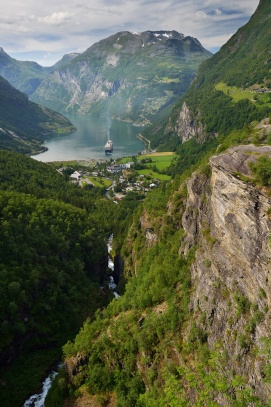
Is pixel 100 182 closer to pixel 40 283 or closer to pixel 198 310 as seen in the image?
pixel 40 283

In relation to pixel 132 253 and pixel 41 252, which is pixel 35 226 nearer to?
pixel 41 252

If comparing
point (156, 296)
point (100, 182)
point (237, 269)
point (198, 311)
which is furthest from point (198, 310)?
point (100, 182)

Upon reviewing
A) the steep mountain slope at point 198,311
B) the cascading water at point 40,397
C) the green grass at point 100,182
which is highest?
the steep mountain slope at point 198,311

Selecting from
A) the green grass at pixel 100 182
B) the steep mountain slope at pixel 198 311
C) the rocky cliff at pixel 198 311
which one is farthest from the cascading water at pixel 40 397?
the green grass at pixel 100 182

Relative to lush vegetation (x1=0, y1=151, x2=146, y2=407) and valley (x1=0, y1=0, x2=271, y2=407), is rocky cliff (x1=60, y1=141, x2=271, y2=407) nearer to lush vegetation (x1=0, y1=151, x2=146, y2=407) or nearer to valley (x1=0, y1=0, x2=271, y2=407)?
valley (x1=0, y1=0, x2=271, y2=407)

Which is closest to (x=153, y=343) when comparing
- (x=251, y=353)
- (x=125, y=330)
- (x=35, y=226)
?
(x=125, y=330)

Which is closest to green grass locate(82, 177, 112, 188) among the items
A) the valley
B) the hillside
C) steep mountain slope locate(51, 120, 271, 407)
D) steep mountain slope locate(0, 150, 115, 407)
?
steep mountain slope locate(0, 150, 115, 407)

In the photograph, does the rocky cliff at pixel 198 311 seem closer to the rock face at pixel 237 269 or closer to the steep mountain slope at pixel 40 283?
the rock face at pixel 237 269

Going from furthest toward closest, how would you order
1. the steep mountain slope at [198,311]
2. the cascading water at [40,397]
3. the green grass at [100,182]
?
the green grass at [100,182], the cascading water at [40,397], the steep mountain slope at [198,311]

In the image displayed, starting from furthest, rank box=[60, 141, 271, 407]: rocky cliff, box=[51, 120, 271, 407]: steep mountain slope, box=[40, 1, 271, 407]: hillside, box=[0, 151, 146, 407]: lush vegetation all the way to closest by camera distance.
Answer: box=[0, 151, 146, 407]: lush vegetation < box=[40, 1, 271, 407]: hillside < box=[51, 120, 271, 407]: steep mountain slope < box=[60, 141, 271, 407]: rocky cliff
